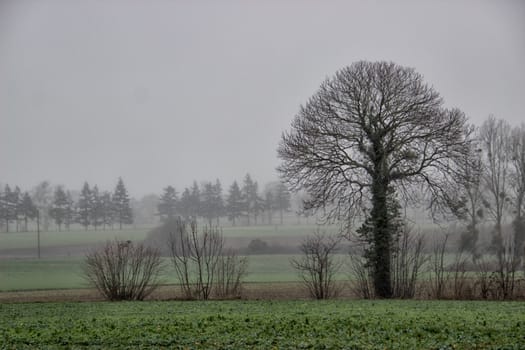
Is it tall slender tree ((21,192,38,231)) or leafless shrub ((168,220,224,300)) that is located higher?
tall slender tree ((21,192,38,231))

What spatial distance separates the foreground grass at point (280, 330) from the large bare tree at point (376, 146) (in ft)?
38.4

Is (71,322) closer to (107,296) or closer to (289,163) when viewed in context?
(107,296)

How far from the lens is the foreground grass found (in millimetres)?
11602

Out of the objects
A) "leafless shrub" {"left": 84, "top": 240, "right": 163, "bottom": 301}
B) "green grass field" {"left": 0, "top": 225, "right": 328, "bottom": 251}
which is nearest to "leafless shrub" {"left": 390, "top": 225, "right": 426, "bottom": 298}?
"leafless shrub" {"left": 84, "top": 240, "right": 163, "bottom": 301}

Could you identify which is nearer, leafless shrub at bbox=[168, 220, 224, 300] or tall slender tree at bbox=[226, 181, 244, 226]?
leafless shrub at bbox=[168, 220, 224, 300]

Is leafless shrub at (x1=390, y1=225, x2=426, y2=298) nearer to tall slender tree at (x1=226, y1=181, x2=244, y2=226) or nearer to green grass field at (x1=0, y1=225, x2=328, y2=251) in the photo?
green grass field at (x1=0, y1=225, x2=328, y2=251)

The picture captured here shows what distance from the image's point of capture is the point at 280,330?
12984 mm

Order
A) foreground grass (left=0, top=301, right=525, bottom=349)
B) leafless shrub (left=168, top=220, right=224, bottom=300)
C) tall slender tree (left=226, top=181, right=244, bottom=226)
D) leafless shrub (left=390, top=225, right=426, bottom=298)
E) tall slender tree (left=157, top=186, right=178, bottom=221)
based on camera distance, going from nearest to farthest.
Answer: foreground grass (left=0, top=301, right=525, bottom=349), leafless shrub (left=168, top=220, right=224, bottom=300), leafless shrub (left=390, top=225, right=426, bottom=298), tall slender tree (left=157, top=186, right=178, bottom=221), tall slender tree (left=226, top=181, right=244, bottom=226)

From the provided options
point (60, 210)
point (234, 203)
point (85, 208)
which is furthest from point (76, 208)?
point (234, 203)

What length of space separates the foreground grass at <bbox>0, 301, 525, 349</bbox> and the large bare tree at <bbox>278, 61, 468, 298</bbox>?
38.4ft

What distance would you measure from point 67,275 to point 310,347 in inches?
1698

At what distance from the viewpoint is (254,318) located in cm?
1497

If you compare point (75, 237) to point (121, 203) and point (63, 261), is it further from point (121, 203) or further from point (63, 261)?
point (63, 261)

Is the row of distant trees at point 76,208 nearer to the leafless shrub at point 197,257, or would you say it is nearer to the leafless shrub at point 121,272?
the leafless shrub at point 197,257
